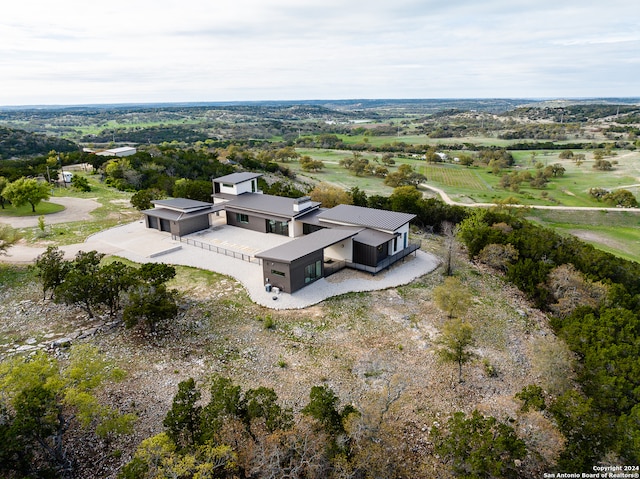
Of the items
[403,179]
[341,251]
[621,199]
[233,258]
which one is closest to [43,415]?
[233,258]

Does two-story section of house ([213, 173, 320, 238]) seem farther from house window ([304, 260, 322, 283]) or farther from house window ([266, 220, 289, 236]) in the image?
house window ([304, 260, 322, 283])

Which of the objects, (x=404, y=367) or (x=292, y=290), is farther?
(x=292, y=290)

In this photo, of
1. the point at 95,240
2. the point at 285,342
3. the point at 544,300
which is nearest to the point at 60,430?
the point at 285,342

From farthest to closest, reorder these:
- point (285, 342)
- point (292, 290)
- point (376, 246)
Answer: point (376, 246), point (292, 290), point (285, 342)

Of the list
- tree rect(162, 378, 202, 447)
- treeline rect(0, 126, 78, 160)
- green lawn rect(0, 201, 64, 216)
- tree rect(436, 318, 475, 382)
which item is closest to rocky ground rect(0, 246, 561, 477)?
tree rect(436, 318, 475, 382)

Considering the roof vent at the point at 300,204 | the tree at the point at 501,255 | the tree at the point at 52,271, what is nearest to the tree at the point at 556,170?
the tree at the point at 501,255

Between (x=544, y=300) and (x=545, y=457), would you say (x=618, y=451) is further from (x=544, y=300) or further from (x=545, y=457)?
(x=544, y=300)

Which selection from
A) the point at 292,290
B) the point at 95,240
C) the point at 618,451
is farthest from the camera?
the point at 95,240

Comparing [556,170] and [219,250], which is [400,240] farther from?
[556,170]
